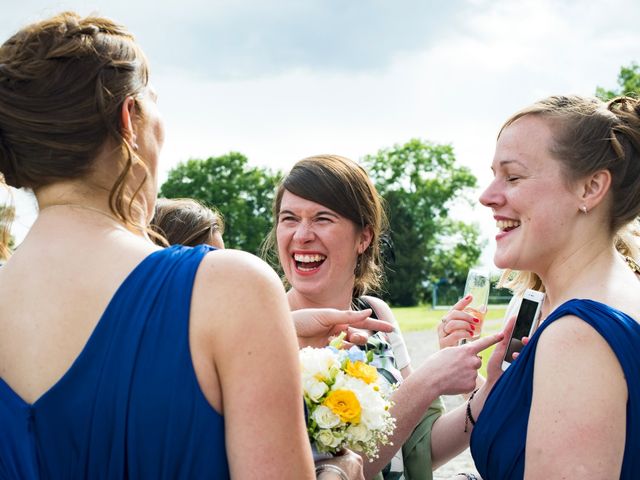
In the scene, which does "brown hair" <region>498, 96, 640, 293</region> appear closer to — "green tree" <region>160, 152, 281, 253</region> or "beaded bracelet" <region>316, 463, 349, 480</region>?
"beaded bracelet" <region>316, 463, 349, 480</region>

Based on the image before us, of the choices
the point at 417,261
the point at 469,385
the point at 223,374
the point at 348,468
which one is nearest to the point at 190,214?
the point at 469,385

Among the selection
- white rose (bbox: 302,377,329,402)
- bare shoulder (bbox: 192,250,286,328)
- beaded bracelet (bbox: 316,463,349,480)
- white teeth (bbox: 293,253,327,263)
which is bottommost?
beaded bracelet (bbox: 316,463,349,480)

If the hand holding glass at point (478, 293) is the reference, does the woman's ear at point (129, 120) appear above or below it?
above

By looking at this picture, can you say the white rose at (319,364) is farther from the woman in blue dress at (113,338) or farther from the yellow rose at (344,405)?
the woman in blue dress at (113,338)

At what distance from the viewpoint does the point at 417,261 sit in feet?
256

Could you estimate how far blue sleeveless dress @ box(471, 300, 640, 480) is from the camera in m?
2.84

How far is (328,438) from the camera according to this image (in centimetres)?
282

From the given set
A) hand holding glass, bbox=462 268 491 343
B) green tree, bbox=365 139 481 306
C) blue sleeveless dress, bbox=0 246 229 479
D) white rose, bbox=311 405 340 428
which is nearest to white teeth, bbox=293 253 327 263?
hand holding glass, bbox=462 268 491 343

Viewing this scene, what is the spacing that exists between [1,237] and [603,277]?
2642 millimetres

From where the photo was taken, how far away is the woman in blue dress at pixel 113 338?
7.13ft

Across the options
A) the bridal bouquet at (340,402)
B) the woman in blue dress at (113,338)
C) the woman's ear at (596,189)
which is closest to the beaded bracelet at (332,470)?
the bridal bouquet at (340,402)

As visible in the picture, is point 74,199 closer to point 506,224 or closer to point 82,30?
point 82,30

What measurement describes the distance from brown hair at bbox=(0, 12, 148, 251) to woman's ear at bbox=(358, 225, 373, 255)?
2859 mm

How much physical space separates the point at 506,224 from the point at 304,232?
1577 mm
